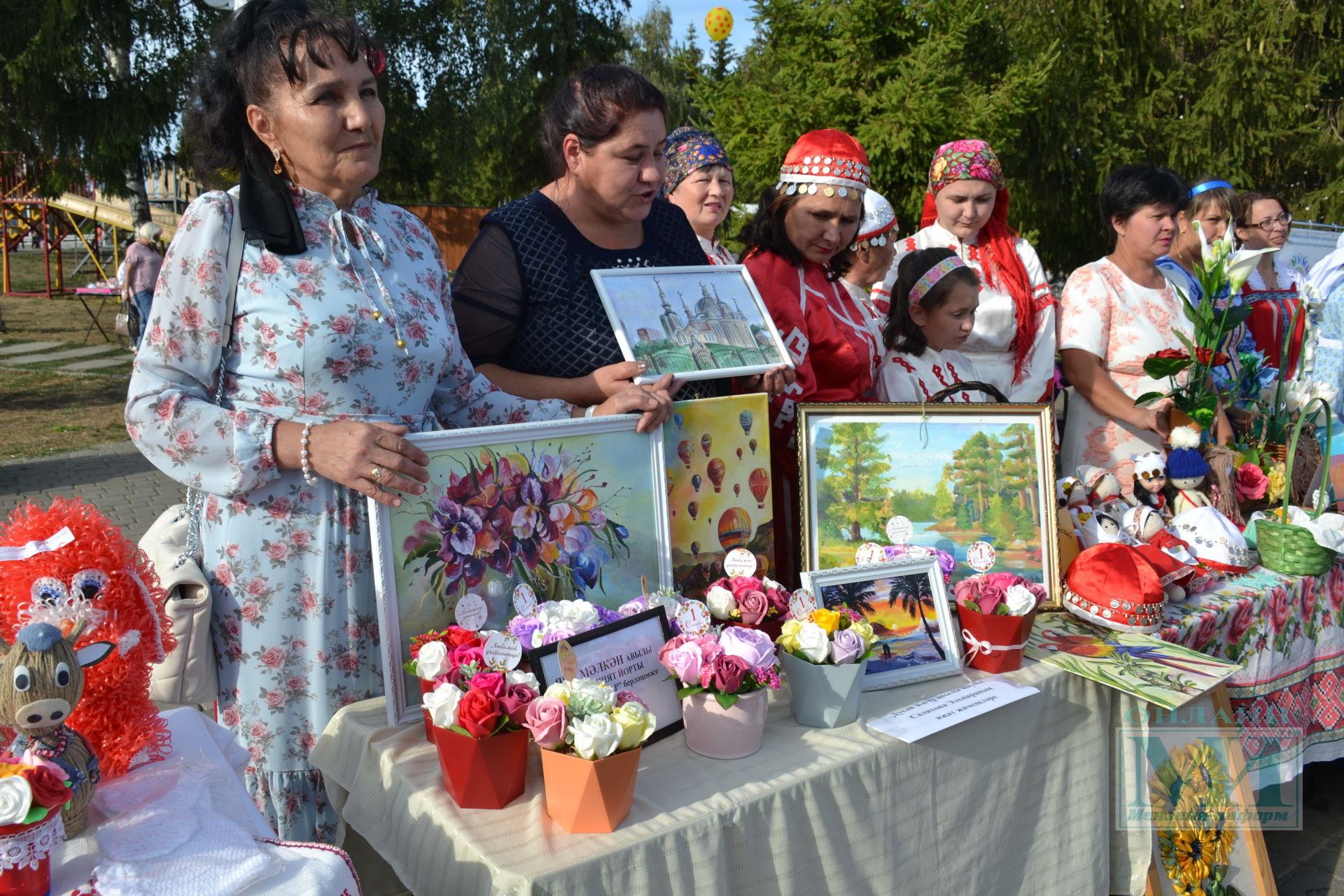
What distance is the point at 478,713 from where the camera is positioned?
1307mm

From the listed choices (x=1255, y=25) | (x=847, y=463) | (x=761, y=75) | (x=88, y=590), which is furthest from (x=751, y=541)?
(x=1255, y=25)

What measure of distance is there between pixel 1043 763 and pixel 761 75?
10.1 m

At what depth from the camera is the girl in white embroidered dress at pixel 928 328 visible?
105 inches

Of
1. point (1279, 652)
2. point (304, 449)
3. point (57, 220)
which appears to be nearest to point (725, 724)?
point (304, 449)

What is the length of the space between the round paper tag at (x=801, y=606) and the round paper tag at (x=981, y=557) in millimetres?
508

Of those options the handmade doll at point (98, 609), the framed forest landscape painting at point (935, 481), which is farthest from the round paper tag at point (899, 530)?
the handmade doll at point (98, 609)

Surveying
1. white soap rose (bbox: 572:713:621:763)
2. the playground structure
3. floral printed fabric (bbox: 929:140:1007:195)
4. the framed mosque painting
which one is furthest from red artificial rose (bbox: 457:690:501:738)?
the playground structure

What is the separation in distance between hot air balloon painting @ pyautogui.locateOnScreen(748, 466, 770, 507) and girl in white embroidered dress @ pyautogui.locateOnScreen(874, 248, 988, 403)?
27.1 inches

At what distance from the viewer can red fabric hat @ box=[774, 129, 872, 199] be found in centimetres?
237

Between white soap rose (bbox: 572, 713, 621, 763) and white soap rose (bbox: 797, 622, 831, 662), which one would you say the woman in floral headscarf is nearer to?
white soap rose (bbox: 797, 622, 831, 662)

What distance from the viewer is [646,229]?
2234mm

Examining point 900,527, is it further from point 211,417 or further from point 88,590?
point 88,590

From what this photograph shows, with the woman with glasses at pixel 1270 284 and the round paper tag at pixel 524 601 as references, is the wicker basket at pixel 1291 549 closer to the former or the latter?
the woman with glasses at pixel 1270 284

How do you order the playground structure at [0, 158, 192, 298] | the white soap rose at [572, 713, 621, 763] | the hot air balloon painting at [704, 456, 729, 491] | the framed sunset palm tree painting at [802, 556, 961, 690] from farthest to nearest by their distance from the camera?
the playground structure at [0, 158, 192, 298] < the hot air balloon painting at [704, 456, 729, 491] < the framed sunset palm tree painting at [802, 556, 961, 690] < the white soap rose at [572, 713, 621, 763]
